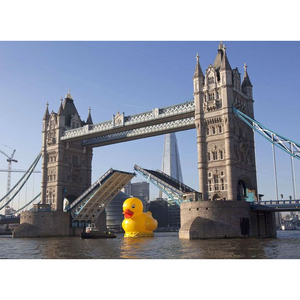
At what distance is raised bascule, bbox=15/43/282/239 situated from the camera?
5969 cm

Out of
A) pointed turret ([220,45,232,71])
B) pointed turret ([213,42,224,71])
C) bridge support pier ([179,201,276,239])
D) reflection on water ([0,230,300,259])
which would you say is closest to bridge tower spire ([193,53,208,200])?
pointed turret ([213,42,224,71])

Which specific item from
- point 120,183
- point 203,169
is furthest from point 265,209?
point 120,183

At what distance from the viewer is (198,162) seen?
222ft

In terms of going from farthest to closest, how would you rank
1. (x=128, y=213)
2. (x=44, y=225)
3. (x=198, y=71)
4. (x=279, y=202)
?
1. (x=44, y=225)
2. (x=198, y=71)
3. (x=128, y=213)
4. (x=279, y=202)

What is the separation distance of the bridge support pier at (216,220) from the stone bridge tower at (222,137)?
13.3 feet

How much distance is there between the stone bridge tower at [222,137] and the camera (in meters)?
64.6

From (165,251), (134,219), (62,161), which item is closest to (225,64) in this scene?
(134,219)

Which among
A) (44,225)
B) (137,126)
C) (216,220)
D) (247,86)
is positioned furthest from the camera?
(44,225)

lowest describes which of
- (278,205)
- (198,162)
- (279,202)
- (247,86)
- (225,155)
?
(278,205)

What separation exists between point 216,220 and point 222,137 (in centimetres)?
1450

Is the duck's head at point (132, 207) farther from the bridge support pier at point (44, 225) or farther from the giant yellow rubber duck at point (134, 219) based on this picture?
the bridge support pier at point (44, 225)

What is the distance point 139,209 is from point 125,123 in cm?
1947

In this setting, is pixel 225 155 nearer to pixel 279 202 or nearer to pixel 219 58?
pixel 279 202

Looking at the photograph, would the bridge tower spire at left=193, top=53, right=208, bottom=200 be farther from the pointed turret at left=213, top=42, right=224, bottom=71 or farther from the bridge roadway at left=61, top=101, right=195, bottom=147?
the pointed turret at left=213, top=42, right=224, bottom=71
